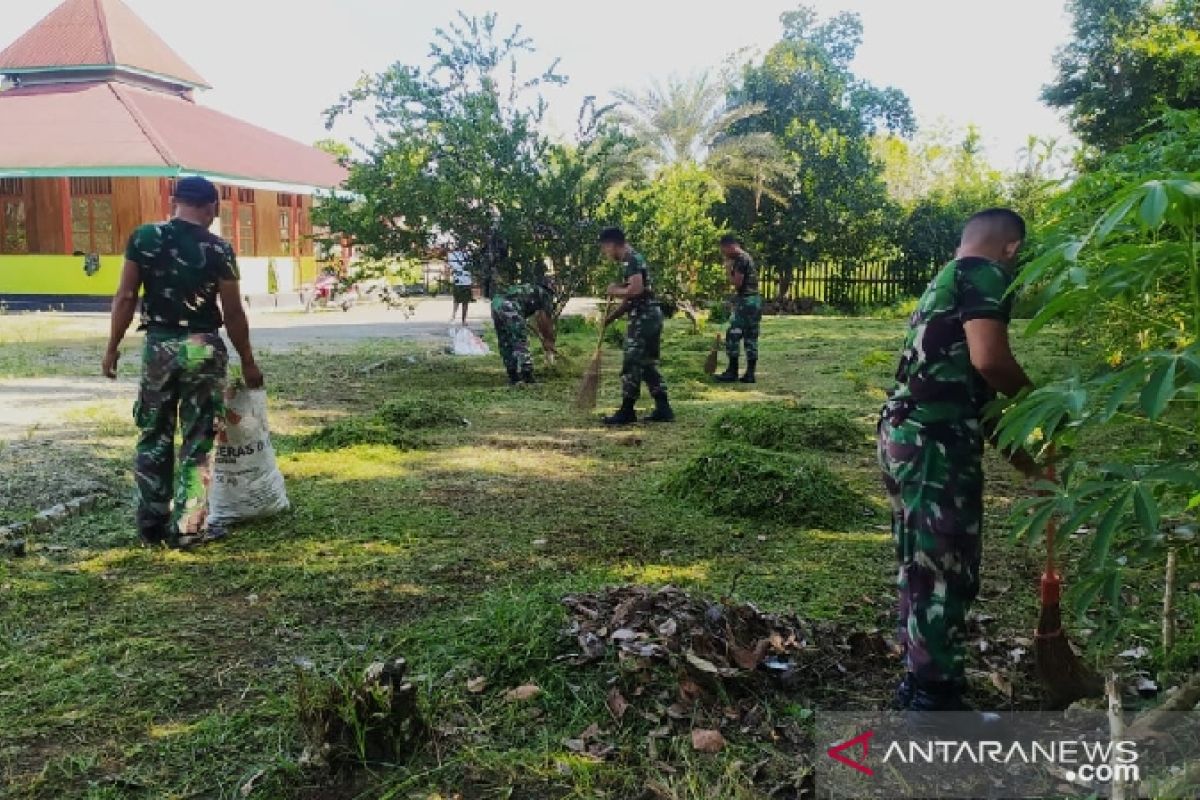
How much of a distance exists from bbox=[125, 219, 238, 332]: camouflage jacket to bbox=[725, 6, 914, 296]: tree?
18.9m

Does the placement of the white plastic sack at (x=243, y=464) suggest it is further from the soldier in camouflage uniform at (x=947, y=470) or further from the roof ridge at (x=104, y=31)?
the roof ridge at (x=104, y=31)

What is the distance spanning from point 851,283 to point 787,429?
16946 millimetres

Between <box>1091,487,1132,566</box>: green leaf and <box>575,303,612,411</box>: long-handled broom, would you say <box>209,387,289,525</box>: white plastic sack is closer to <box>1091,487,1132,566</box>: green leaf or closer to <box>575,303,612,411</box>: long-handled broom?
<box>575,303,612,411</box>: long-handled broom

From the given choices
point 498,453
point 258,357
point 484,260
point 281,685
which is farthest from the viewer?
point 258,357

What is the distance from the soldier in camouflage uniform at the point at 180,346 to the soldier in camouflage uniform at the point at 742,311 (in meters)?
6.45

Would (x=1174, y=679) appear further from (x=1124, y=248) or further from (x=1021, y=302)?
(x=1124, y=248)

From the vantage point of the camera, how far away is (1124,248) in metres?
1.81

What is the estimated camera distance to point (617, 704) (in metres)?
2.68

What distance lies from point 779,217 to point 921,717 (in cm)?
2096

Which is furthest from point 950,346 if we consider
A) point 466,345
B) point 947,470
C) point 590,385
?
point 466,345

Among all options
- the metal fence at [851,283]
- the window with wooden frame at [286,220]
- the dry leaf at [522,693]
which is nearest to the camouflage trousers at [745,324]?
the dry leaf at [522,693]

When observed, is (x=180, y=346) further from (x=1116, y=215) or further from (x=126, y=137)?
(x=126, y=137)

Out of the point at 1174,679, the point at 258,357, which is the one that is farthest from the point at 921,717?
the point at 258,357

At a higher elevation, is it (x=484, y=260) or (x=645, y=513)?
(x=484, y=260)
